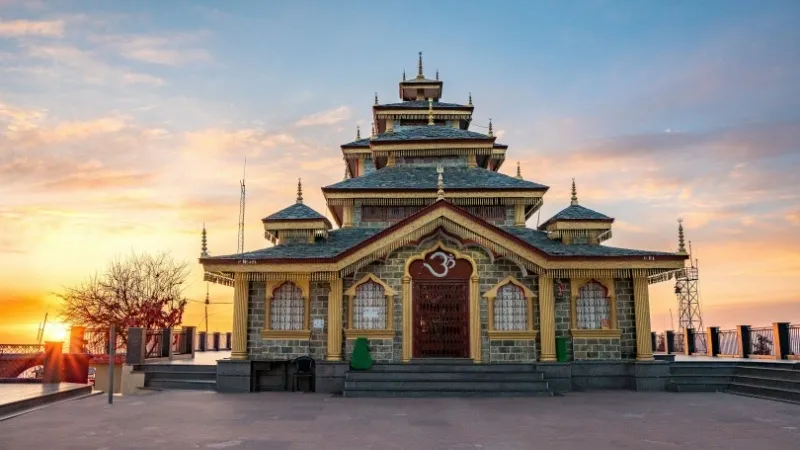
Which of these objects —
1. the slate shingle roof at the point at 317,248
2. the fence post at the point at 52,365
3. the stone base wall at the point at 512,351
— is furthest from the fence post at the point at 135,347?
the stone base wall at the point at 512,351

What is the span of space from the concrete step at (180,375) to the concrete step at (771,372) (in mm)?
17007

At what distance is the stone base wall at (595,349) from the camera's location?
802 inches

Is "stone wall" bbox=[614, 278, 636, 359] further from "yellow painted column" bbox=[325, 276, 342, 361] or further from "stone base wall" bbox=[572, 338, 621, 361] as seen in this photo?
"yellow painted column" bbox=[325, 276, 342, 361]

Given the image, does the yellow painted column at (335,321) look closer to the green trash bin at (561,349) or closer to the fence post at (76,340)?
the green trash bin at (561,349)

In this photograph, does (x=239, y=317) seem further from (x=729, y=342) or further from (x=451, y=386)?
(x=729, y=342)

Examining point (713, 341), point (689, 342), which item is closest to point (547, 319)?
point (713, 341)

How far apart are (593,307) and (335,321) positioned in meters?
8.30

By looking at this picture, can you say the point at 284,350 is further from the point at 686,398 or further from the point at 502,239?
the point at 686,398

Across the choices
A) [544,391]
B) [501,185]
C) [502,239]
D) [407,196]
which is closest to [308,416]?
[544,391]

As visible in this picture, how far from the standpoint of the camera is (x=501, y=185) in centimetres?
2311

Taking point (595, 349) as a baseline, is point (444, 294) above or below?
above

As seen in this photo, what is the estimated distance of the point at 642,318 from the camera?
20.3m

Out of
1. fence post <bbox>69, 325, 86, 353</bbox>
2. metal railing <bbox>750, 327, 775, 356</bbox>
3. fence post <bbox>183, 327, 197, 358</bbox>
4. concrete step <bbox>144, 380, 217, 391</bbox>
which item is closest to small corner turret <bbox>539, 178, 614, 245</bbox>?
metal railing <bbox>750, 327, 775, 356</bbox>

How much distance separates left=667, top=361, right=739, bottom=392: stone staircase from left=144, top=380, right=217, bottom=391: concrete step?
571 inches
